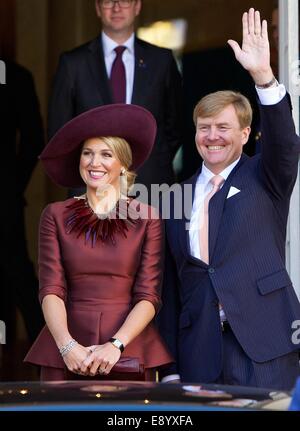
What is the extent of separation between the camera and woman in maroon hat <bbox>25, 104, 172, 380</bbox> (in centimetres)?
Answer: 435

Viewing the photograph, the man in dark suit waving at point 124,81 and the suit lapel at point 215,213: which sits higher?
the man in dark suit waving at point 124,81

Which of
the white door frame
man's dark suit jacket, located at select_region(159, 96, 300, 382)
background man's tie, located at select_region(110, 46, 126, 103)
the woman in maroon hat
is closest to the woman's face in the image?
the woman in maroon hat

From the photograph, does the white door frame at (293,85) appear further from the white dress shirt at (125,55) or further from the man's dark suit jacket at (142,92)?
the white dress shirt at (125,55)

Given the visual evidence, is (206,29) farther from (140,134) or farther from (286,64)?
(140,134)

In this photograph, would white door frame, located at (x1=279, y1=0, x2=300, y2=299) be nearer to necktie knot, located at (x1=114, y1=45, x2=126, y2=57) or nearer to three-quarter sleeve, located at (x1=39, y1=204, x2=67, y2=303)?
necktie knot, located at (x1=114, y1=45, x2=126, y2=57)

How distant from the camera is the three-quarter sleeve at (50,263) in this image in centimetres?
442

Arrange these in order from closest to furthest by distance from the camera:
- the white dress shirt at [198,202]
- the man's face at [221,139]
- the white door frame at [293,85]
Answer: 1. the white dress shirt at [198,202]
2. the man's face at [221,139]
3. the white door frame at [293,85]

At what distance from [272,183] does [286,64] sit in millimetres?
1422

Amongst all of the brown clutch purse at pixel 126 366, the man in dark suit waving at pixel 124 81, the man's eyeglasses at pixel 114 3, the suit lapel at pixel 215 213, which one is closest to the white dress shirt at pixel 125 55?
the man in dark suit waving at pixel 124 81

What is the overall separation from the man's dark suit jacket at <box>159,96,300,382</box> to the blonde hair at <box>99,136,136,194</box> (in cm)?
25

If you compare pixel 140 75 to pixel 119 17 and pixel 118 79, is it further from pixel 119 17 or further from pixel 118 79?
pixel 119 17

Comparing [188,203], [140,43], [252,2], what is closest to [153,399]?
[188,203]

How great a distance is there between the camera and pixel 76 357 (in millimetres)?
4238

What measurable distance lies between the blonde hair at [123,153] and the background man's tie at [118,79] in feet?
5.34
